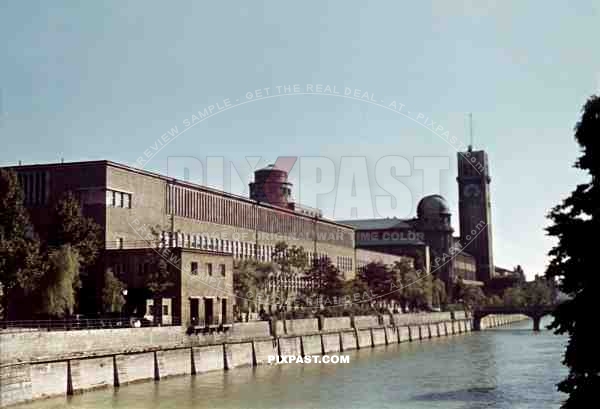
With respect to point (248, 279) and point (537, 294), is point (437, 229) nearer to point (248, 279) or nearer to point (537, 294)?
point (537, 294)

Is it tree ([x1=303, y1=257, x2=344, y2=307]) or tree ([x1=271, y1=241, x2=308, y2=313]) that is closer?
tree ([x1=271, y1=241, x2=308, y2=313])

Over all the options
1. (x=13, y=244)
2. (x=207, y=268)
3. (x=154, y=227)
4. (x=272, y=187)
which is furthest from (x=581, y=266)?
(x=272, y=187)

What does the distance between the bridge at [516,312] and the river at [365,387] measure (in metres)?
51.9

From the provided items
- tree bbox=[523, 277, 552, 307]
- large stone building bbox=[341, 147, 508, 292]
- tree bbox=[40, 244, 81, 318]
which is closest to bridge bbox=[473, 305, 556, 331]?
large stone building bbox=[341, 147, 508, 292]

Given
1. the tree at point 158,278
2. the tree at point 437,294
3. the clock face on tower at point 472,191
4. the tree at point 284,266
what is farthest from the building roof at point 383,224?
the tree at point 158,278

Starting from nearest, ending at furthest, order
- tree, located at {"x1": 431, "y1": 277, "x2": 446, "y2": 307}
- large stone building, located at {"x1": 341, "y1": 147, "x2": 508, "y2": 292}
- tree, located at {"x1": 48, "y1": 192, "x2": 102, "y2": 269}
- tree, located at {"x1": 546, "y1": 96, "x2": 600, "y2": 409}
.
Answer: tree, located at {"x1": 546, "y1": 96, "x2": 600, "y2": 409}, tree, located at {"x1": 48, "y1": 192, "x2": 102, "y2": 269}, tree, located at {"x1": 431, "y1": 277, "x2": 446, "y2": 307}, large stone building, located at {"x1": 341, "y1": 147, "x2": 508, "y2": 292}

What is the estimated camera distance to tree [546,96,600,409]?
1953 centimetres

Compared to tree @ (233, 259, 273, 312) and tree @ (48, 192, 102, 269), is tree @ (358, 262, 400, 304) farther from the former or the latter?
tree @ (48, 192, 102, 269)

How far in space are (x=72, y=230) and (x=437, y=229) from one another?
369 ft

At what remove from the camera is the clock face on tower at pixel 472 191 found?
173m

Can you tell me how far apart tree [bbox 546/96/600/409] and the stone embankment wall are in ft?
79.4

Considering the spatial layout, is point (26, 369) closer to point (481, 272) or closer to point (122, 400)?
point (122, 400)

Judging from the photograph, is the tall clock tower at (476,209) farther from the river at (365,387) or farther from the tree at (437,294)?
the river at (365,387)

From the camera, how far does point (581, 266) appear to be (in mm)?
20328
